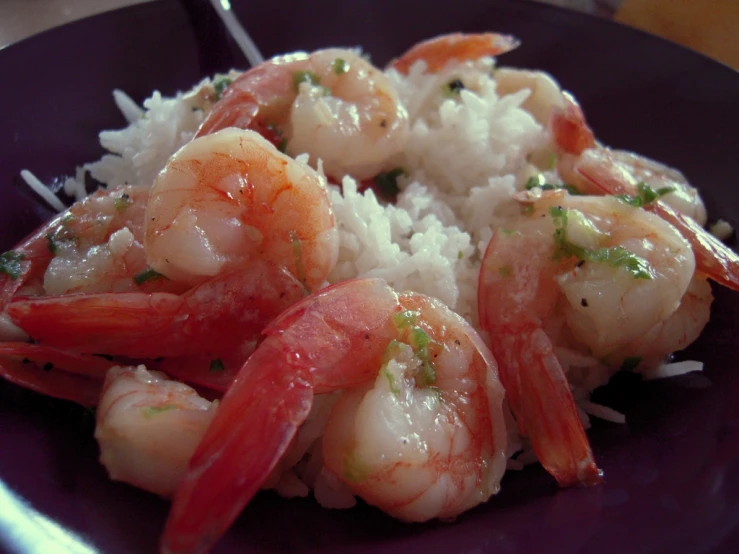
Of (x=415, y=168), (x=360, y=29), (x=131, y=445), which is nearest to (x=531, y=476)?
(x=131, y=445)

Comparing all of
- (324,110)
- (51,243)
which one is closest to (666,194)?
(324,110)

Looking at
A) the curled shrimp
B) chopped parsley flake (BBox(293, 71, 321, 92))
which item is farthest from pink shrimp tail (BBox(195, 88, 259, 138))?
the curled shrimp

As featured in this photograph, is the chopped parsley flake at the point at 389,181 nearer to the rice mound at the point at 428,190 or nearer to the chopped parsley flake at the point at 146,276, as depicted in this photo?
the rice mound at the point at 428,190

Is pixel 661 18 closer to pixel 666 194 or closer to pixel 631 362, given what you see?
pixel 666 194

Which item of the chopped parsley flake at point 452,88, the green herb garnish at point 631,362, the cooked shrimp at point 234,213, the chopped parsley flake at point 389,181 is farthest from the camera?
the chopped parsley flake at point 452,88

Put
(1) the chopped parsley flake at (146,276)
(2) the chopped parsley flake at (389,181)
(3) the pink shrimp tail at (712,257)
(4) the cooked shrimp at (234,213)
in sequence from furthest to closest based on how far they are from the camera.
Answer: (2) the chopped parsley flake at (389,181)
(3) the pink shrimp tail at (712,257)
(1) the chopped parsley flake at (146,276)
(4) the cooked shrimp at (234,213)

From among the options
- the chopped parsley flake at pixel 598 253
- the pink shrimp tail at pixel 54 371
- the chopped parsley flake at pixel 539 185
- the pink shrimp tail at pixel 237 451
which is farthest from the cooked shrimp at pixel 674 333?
the pink shrimp tail at pixel 54 371
